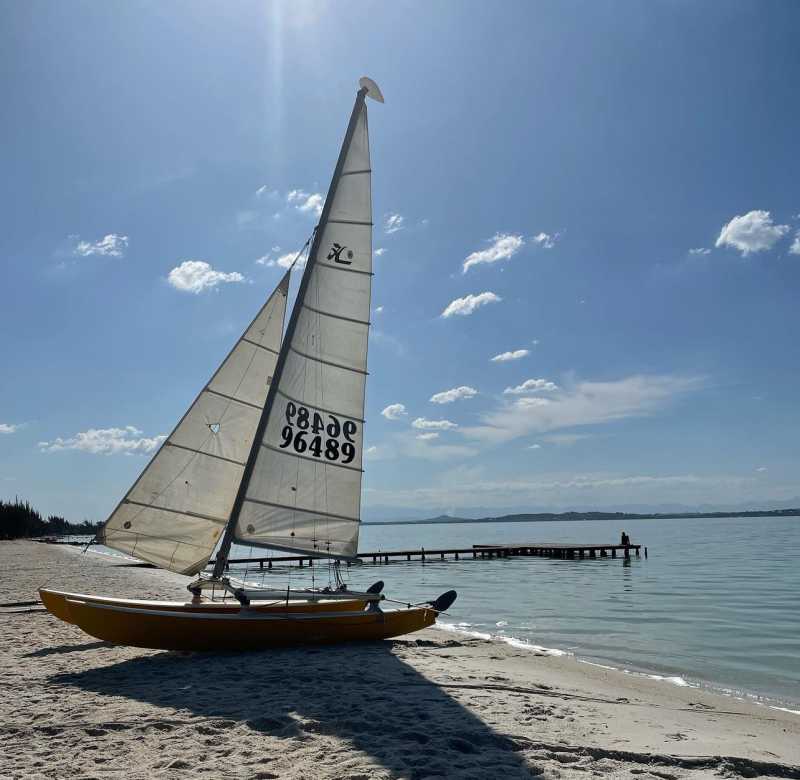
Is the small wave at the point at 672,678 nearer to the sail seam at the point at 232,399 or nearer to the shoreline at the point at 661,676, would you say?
the shoreline at the point at 661,676

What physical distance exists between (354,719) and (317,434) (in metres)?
5.49

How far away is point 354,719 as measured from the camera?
7.23 m

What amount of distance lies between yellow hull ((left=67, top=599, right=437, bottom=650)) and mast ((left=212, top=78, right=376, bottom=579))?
91cm

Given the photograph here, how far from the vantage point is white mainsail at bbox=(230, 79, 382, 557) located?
36.7 feet

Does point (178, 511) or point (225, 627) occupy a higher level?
point (178, 511)

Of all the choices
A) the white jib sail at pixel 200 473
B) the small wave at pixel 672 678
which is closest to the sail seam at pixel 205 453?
the white jib sail at pixel 200 473

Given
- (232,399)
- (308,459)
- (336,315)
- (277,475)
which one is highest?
(336,315)

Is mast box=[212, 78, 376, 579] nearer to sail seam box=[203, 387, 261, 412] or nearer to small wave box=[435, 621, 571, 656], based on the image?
sail seam box=[203, 387, 261, 412]

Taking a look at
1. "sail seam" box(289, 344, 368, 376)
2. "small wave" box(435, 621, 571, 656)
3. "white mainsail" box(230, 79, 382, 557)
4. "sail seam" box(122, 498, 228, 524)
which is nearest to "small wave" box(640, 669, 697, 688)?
"small wave" box(435, 621, 571, 656)

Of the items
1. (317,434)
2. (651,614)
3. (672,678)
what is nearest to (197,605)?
(317,434)

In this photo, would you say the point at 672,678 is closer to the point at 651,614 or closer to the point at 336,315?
the point at 651,614

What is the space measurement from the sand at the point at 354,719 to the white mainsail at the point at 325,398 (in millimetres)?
2288

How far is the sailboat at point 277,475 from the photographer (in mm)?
10859

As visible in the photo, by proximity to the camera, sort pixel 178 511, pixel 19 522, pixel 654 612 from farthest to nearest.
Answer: pixel 19 522 → pixel 654 612 → pixel 178 511
